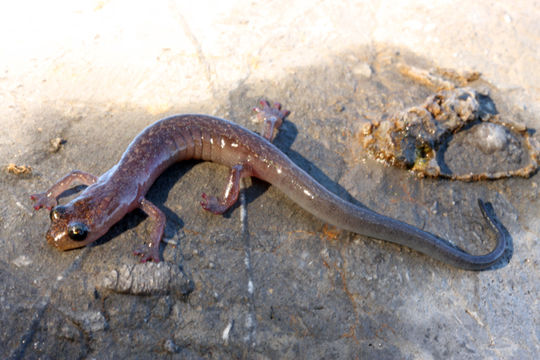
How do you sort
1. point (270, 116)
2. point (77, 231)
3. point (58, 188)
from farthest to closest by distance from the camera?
point (270, 116) → point (58, 188) → point (77, 231)

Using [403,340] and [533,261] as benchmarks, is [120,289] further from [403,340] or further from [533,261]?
[533,261]

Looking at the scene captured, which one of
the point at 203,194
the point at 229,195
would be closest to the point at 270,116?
the point at 229,195

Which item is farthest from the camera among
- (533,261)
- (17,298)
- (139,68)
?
(139,68)

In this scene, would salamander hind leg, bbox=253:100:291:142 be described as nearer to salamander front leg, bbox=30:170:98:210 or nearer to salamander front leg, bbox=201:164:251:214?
salamander front leg, bbox=201:164:251:214

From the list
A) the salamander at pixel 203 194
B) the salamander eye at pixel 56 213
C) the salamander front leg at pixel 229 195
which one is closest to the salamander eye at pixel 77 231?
the salamander at pixel 203 194

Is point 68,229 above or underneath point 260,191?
above

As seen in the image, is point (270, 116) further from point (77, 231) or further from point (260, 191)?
point (77, 231)

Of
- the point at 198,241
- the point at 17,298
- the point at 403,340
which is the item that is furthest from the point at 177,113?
the point at 403,340
